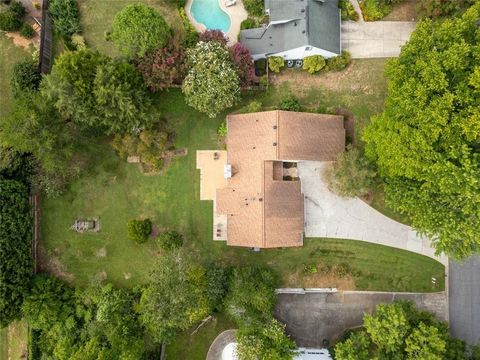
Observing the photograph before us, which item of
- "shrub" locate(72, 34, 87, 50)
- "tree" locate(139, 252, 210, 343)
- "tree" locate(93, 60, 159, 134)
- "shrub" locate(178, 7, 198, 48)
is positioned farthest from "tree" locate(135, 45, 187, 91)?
"tree" locate(139, 252, 210, 343)

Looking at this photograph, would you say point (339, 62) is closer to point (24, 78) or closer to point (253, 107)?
point (253, 107)

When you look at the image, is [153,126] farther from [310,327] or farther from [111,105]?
[310,327]

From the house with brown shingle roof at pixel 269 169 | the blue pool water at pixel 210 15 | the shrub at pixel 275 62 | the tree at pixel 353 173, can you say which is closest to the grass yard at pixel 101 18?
the blue pool water at pixel 210 15

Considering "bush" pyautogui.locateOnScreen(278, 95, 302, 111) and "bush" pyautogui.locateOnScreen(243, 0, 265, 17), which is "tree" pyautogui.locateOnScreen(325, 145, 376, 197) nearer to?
"bush" pyautogui.locateOnScreen(278, 95, 302, 111)

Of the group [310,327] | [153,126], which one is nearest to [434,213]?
[310,327]

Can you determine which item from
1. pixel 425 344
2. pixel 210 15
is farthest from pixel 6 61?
pixel 425 344

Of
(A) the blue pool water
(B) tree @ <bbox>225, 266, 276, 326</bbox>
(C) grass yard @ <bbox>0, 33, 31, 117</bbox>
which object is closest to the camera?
(B) tree @ <bbox>225, 266, 276, 326</bbox>

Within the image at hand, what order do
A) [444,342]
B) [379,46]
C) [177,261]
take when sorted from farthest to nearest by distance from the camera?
[379,46] → [177,261] → [444,342]
